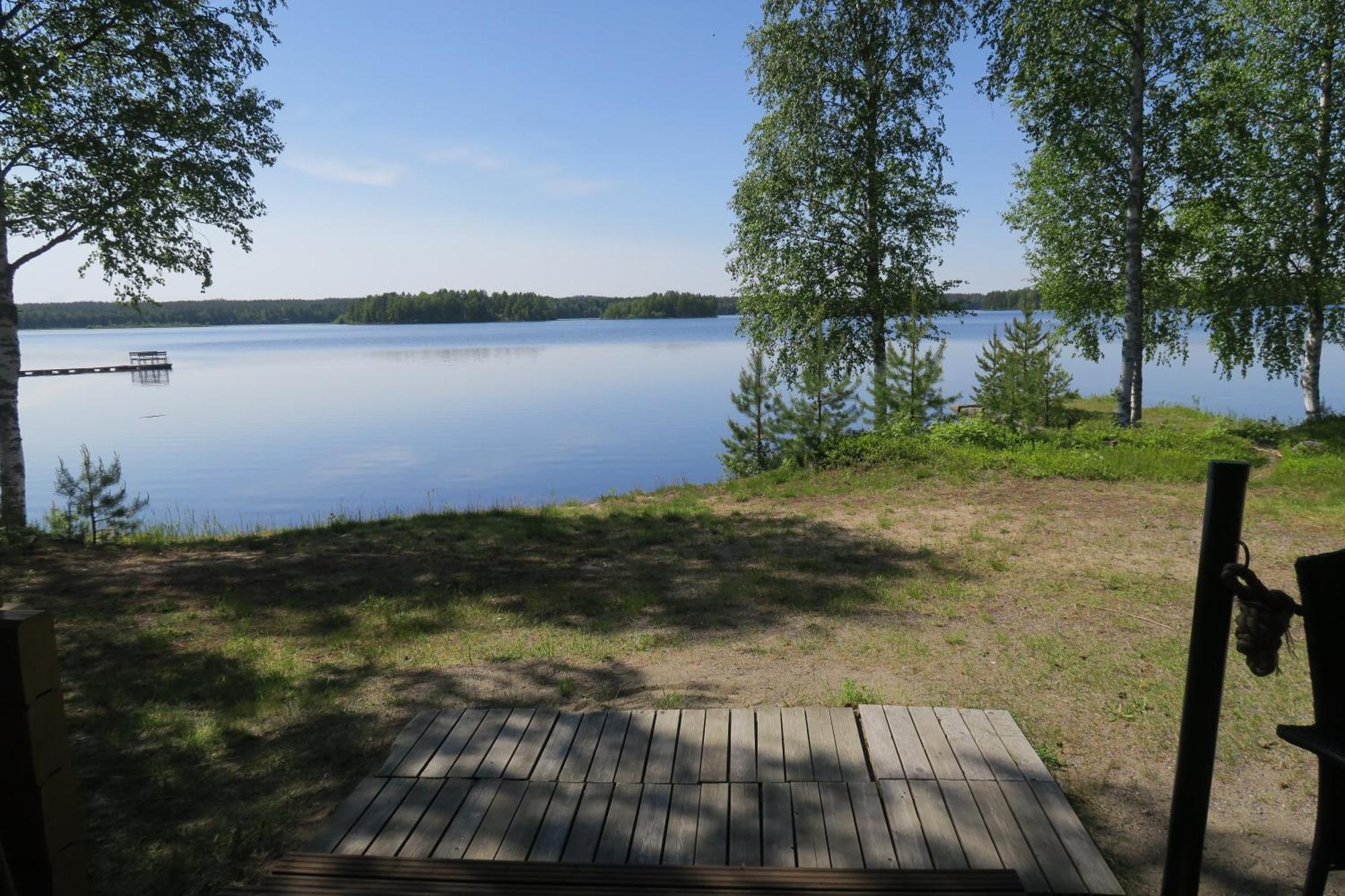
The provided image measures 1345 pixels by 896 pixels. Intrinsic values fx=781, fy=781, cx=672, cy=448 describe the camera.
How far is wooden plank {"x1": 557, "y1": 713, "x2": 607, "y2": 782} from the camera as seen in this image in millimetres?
3404

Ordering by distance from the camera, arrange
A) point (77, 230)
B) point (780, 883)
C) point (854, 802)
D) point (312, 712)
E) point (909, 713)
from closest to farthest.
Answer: point (780, 883) < point (854, 802) < point (909, 713) < point (312, 712) < point (77, 230)

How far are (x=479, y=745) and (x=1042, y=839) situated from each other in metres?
2.43

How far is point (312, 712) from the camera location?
460cm

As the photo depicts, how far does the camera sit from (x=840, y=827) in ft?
9.60

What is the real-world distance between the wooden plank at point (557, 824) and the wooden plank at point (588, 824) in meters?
0.02

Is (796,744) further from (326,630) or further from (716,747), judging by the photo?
(326,630)

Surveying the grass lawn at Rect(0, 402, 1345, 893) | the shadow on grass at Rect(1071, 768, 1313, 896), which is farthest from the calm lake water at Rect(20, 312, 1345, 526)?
the shadow on grass at Rect(1071, 768, 1313, 896)

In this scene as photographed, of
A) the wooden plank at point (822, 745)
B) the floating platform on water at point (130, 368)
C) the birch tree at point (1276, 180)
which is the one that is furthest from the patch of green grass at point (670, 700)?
the floating platform on water at point (130, 368)

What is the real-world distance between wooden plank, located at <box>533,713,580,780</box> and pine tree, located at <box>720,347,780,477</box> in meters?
11.7

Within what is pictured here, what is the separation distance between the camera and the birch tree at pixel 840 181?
712 inches

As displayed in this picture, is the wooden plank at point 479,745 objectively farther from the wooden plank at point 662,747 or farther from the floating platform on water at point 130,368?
→ the floating platform on water at point 130,368

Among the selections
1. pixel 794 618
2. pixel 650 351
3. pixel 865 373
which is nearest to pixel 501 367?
pixel 650 351

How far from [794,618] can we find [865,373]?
532 inches

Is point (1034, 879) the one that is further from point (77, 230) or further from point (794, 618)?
point (77, 230)
